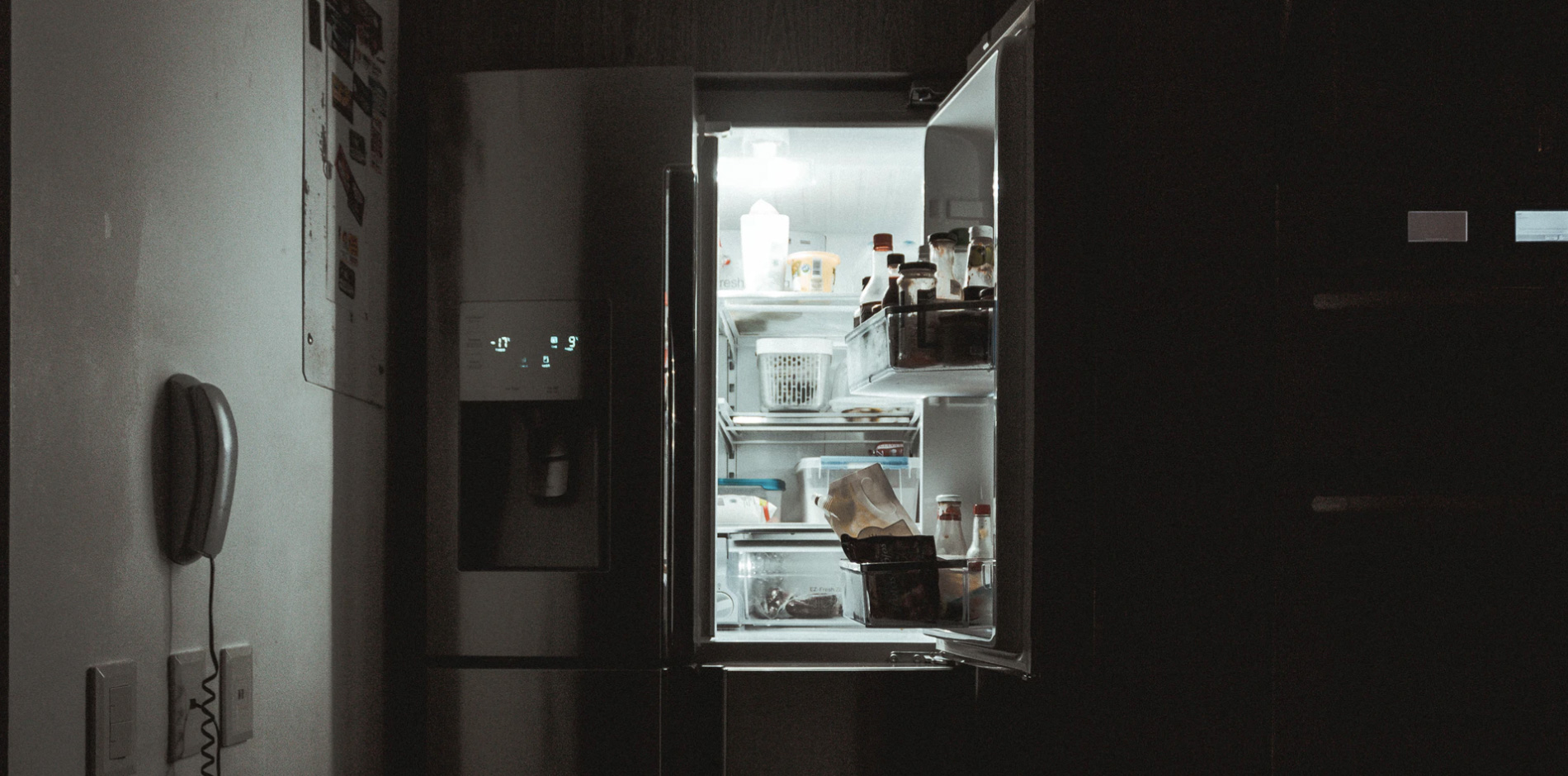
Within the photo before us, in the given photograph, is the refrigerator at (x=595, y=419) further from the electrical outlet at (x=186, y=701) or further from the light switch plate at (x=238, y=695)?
the electrical outlet at (x=186, y=701)

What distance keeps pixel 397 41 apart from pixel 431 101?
21 cm

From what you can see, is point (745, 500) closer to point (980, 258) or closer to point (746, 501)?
point (746, 501)

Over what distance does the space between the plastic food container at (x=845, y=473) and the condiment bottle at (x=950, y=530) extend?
158 mm

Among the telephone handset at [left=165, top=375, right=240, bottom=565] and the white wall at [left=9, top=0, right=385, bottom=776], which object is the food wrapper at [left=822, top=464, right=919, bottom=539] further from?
the telephone handset at [left=165, top=375, right=240, bottom=565]

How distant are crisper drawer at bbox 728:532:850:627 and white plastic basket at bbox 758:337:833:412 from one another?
0.94 feet

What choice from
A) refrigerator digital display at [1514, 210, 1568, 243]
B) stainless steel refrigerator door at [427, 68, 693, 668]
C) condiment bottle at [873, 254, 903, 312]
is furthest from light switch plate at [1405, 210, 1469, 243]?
stainless steel refrigerator door at [427, 68, 693, 668]

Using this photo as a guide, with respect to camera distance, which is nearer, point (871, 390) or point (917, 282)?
point (917, 282)

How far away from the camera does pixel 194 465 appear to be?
1.20 metres

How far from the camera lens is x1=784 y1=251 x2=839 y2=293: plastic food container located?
2.18 m

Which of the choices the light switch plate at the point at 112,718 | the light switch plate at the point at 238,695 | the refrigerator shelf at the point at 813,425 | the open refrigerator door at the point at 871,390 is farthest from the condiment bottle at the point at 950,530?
the light switch plate at the point at 112,718

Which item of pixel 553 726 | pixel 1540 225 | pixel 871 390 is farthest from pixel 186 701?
pixel 1540 225

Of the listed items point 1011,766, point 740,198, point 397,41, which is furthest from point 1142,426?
point 397,41

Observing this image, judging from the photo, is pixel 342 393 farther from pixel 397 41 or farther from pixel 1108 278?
pixel 1108 278

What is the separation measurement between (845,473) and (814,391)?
0.18 metres
